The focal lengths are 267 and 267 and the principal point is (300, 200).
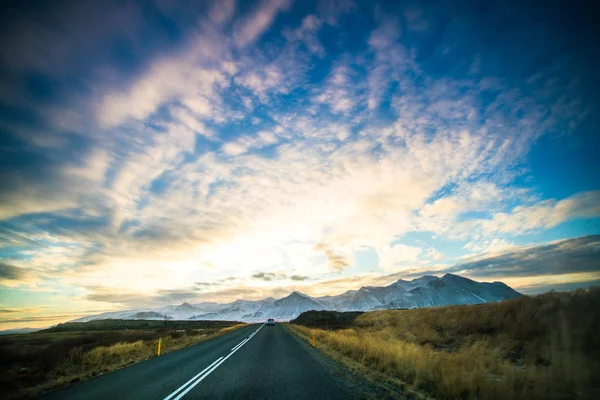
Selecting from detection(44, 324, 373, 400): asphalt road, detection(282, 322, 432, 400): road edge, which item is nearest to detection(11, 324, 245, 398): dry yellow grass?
detection(44, 324, 373, 400): asphalt road

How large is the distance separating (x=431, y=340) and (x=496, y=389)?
49.9ft

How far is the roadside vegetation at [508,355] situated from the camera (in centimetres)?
596

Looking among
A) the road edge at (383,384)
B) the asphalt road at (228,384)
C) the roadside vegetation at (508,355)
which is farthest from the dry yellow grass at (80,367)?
the roadside vegetation at (508,355)

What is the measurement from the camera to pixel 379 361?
11.2m

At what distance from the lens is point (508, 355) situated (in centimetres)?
1177

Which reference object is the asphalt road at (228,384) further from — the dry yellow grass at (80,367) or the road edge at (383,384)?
the dry yellow grass at (80,367)

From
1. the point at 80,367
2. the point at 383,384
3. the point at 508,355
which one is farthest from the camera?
the point at 80,367

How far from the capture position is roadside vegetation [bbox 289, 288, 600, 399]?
19.6 ft

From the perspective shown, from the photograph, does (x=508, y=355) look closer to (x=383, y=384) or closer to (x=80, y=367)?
(x=383, y=384)

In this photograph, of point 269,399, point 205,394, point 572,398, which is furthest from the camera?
point 205,394

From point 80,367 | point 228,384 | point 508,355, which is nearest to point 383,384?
point 228,384

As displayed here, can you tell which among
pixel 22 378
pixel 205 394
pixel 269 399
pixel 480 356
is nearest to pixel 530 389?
pixel 480 356

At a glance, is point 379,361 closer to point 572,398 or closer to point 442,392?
point 442,392

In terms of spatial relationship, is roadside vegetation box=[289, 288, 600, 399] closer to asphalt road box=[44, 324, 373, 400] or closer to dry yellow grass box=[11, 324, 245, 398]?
asphalt road box=[44, 324, 373, 400]
